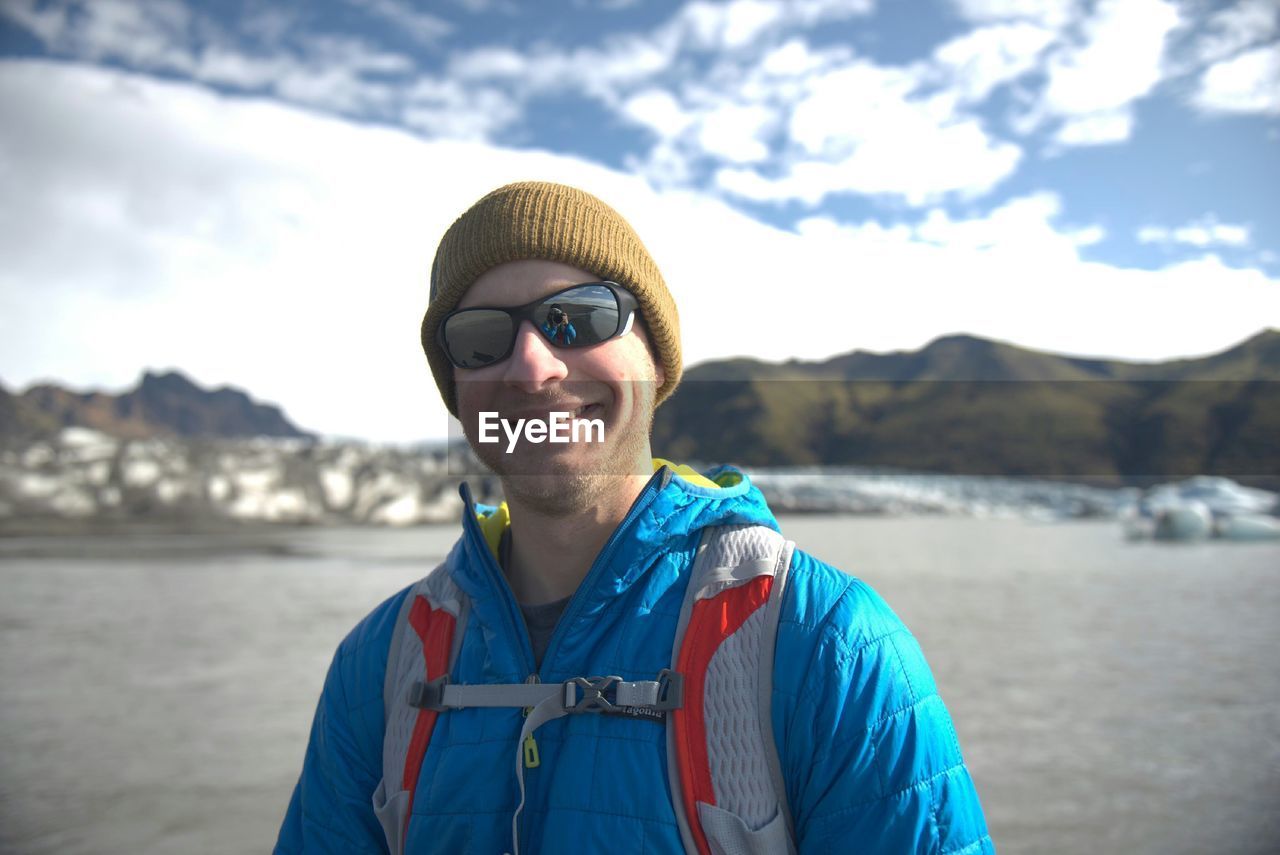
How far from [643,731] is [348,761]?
0.84 metres

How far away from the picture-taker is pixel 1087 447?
5108 inches

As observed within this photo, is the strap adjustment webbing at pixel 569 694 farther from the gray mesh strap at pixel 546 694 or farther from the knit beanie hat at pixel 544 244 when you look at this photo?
the knit beanie hat at pixel 544 244

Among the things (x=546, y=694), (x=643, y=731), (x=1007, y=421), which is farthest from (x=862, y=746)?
(x=1007, y=421)

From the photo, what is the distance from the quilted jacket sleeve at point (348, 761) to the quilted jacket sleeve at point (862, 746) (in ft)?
3.34

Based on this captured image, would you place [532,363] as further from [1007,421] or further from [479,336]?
[1007,421]

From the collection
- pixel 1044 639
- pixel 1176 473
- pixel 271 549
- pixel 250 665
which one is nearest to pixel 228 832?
pixel 250 665

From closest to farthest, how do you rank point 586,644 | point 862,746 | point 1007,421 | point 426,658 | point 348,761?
1. point 862,746
2. point 586,644
3. point 426,658
4. point 348,761
5. point 1007,421

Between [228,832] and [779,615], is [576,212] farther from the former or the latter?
[228,832]

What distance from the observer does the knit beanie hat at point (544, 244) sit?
195 centimetres

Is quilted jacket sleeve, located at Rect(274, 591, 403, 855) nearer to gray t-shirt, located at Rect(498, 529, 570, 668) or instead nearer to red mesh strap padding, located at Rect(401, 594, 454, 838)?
red mesh strap padding, located at Rect(401, 594, 454, 838)

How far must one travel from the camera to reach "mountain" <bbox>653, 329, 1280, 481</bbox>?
121 m

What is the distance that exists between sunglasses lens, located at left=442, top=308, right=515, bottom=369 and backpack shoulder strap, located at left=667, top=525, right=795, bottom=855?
A: 0.73 m

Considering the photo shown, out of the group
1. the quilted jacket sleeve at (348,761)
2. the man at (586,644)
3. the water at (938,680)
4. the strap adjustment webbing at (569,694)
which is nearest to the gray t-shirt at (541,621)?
the man at (586,644)

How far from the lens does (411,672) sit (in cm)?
193
